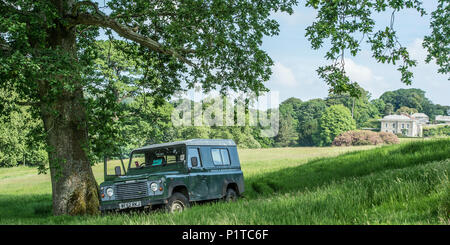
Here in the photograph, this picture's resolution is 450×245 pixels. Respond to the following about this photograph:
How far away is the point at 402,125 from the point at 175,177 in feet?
373

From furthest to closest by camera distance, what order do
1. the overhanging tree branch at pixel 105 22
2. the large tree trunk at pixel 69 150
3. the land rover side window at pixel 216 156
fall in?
the overhanging tree branch at pixel 105 22 < the large tree trunk at pixel 69 150 < the land rover side window at pixel 216 156

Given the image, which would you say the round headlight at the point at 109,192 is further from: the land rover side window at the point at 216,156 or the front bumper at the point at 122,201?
the land rover side window at the point at 216,156

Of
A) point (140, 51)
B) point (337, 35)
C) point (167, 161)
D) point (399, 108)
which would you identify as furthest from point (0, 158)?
point (399, 108)

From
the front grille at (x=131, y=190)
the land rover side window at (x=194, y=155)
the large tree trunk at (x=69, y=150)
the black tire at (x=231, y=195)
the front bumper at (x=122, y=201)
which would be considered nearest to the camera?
the front bumper at (x=122, y=201)

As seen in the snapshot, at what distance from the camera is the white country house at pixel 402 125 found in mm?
111312

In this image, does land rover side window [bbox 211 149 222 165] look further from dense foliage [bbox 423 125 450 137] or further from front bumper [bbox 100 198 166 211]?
dense foliage [bbox 423 125 450 137]

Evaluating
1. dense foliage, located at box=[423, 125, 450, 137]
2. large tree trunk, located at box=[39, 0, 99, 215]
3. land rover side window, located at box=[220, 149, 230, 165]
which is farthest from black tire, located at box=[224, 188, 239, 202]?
dense foliage, located at box=[423, 125, 450, 137]

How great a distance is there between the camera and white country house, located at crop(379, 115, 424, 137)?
365ft

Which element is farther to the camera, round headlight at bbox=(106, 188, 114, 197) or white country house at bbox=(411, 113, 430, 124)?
white country house at bbox=(411, 113, 430, 124)

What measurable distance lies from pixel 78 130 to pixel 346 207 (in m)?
9.64

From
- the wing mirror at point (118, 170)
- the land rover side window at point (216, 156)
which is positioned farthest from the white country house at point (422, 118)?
the wing mirror at point (118, 170)

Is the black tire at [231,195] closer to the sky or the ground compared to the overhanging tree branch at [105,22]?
closer to the ground

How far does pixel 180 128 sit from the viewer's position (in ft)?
185

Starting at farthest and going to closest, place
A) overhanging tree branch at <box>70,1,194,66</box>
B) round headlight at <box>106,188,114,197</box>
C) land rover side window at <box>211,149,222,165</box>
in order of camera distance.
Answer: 1. overhanging tree branch at <box>70,1,194,66</box>
2. land rover side window at <box>211,149,222,165</box>
3. round headlight at <box>106,188,114,197</box>
